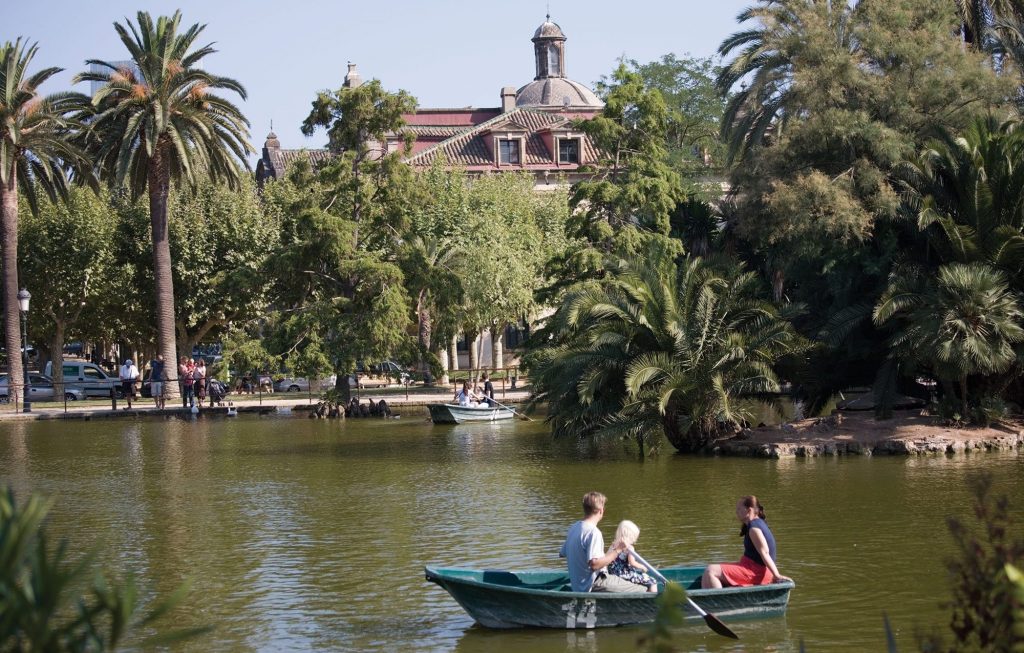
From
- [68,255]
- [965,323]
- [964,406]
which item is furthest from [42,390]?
[965,323]

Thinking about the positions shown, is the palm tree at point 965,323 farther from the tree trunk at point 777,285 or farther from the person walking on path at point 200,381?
the person walking on path at point 200,381

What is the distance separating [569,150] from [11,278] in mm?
37244

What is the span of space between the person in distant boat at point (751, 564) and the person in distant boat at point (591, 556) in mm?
756

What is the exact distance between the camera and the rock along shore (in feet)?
84.8

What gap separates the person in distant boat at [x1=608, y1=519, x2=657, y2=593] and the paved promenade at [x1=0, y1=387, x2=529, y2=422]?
3274cm

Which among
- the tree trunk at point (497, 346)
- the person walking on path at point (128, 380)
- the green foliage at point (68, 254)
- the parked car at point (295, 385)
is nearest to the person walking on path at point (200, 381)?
the person walking on path at point (128, 380)

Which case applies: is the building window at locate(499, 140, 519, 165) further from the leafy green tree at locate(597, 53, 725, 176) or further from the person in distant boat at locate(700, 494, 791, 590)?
the person in distant boat at locate(700, 494, 791, 590)

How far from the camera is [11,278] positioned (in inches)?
1821

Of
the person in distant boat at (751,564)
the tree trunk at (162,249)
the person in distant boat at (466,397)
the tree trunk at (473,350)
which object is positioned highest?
the tree trunk at (162,249)

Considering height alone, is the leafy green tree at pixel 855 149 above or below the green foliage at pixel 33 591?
above

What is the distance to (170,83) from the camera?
149 ft

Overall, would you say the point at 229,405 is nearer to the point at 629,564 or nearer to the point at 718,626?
the point at 629,564

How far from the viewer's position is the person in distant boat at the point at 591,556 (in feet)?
42.3

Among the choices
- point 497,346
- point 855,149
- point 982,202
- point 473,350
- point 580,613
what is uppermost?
point 855,149
